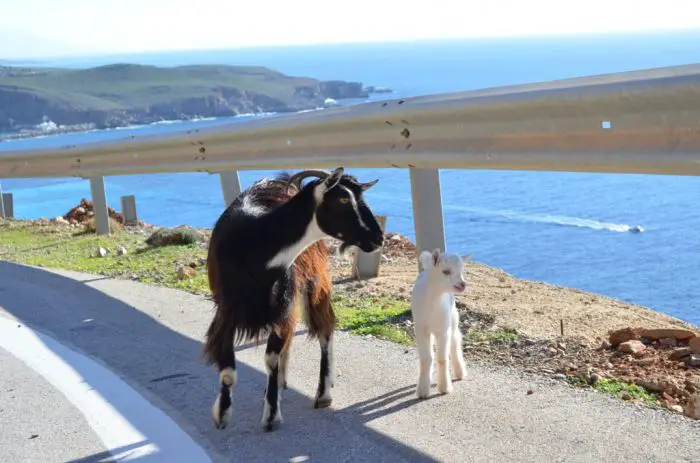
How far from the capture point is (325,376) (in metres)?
5.41

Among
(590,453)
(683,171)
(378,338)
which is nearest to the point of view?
(590,453)

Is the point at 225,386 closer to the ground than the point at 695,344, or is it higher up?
higher up

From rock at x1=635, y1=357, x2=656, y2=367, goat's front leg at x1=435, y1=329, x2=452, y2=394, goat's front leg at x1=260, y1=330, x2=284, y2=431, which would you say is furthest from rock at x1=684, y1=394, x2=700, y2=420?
goat's front leg at x1=260, y1=330, x2=284, y2=431

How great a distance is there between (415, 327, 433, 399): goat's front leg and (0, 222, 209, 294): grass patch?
3159 mm

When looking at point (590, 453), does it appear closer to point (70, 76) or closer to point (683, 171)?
point (683, 171)

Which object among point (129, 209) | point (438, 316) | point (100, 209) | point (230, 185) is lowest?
point (438, 316)

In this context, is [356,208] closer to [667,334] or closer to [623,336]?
[623,336]

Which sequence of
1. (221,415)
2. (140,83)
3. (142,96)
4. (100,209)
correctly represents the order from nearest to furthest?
1. (221,415)
2. (100,209)
3. (142,96)
4. (140,83)

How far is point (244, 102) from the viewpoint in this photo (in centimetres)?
2797

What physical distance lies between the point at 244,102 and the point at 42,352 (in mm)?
21795

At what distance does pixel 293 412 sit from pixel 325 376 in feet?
0.82

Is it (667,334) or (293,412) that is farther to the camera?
(667,334)

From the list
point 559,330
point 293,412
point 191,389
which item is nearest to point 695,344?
point 559,330

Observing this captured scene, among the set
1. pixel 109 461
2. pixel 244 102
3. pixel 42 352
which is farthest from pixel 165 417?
pixel 244 102
